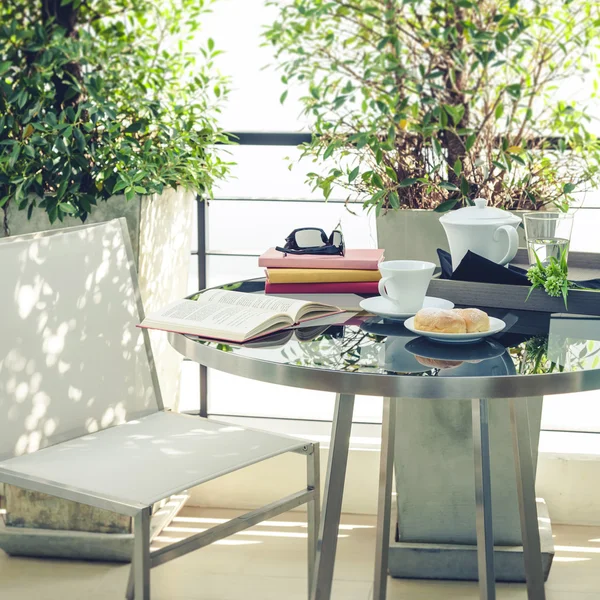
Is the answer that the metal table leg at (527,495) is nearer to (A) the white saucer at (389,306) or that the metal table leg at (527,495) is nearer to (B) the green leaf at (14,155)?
(A) the white saucer at (389,306)

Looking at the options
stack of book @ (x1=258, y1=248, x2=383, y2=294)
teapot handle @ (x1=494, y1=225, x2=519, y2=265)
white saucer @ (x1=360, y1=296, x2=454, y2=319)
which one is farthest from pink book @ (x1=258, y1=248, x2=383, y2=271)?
teapot handle @ (x1=494, y1=225, x2=519, y2=265)

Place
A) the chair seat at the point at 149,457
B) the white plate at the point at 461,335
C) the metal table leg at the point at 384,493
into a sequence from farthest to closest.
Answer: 1. the metal table leg at the point at 384,493
2. the chair seat at the point at 149,457
3. the white plate at the point at 461,335

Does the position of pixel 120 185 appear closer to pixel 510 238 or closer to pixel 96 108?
pixel 96 108

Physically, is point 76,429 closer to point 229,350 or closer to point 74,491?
point 74,491

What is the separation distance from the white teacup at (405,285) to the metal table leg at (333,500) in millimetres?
205

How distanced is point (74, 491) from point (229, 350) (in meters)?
0.43

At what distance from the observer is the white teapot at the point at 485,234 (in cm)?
168

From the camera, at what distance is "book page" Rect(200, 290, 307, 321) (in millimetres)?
1501

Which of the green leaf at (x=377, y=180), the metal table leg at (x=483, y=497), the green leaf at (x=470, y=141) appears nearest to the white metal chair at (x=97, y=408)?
the metal table leg at (x=483, y=497)

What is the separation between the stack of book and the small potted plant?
0.49 metres

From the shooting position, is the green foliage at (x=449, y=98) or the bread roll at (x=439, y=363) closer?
the bread roll at (x=439, y=363)

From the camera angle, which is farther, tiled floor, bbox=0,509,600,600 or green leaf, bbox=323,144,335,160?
green leaf, bbox=323,144,335,160

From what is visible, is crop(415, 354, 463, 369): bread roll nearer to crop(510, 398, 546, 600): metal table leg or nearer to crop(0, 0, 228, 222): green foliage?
crop(510, 398, 546, 600): metal table leg

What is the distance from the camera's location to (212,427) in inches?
73.2
